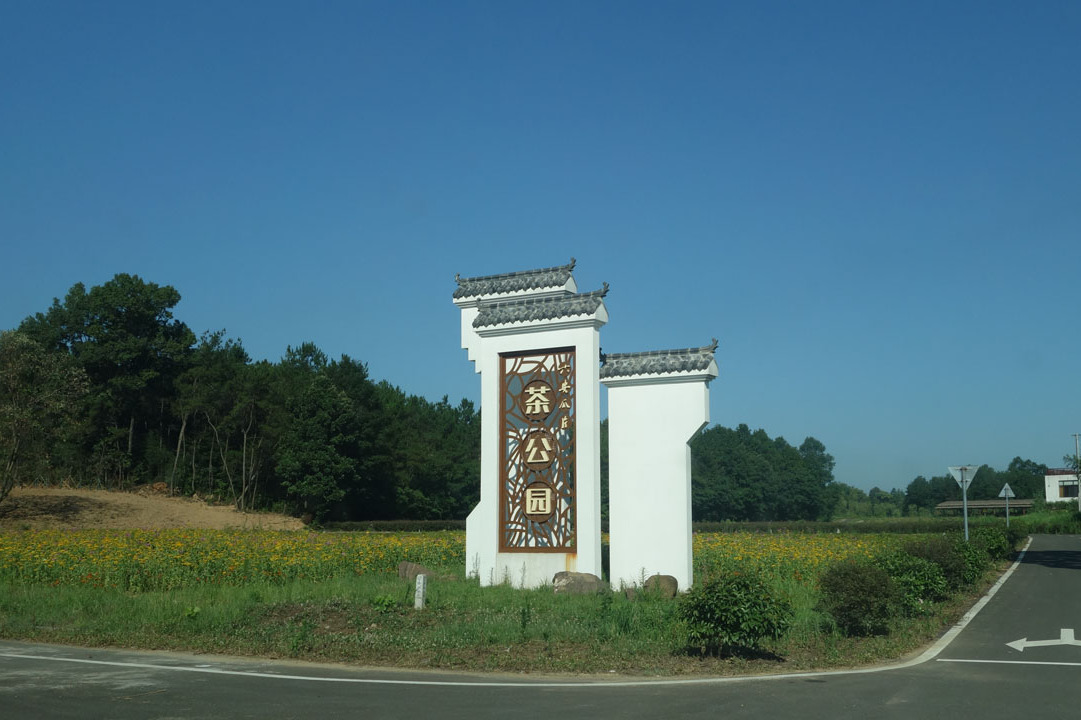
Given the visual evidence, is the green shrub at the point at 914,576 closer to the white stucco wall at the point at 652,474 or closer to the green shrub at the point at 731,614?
the white stucco wall at the point at 652,474

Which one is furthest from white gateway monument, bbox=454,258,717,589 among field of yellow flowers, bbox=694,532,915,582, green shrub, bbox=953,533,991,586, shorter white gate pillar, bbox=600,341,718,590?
green shrub, bbox=953,533,991,586

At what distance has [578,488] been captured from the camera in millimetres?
15312

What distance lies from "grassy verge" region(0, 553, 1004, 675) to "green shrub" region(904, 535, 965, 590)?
106 centimetres

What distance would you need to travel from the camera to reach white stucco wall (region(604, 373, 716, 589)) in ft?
49.4

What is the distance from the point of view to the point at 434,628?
39.1 ft

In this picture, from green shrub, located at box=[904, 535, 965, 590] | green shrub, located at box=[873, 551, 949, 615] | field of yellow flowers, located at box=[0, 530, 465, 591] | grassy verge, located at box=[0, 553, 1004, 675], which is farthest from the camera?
field of yellow flowers, located at box=[0, 530, 465, 591]

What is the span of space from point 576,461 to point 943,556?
744 cm

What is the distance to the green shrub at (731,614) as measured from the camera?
32.8 feet

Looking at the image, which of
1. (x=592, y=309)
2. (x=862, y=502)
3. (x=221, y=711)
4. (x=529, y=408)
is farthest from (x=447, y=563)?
(x=862, y=502)

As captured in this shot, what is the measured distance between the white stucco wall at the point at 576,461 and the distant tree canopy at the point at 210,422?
33674 mm

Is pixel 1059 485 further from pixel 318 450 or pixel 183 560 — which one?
pixel 183 560

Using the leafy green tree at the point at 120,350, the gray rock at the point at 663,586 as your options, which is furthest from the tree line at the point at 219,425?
the gray rock at the point at 663,586

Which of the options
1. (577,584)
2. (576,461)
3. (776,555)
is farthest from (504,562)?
(776,555)

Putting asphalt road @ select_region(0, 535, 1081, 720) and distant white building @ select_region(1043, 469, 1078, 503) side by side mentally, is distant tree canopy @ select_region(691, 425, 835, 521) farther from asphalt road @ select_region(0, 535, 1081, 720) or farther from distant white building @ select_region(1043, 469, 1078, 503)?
asphalt road @ select_region(0, 535, 1081, 720)
